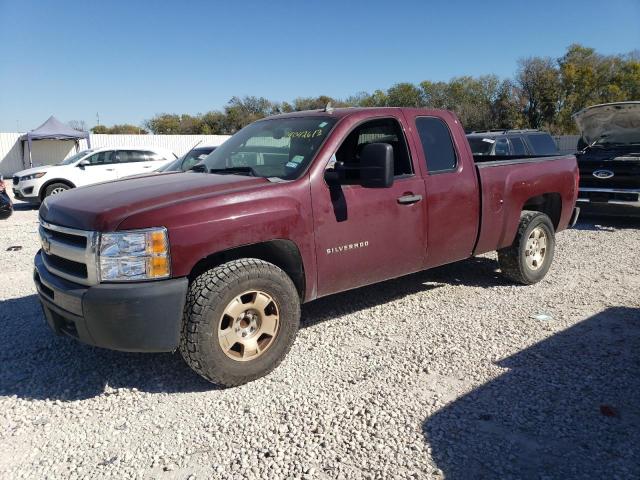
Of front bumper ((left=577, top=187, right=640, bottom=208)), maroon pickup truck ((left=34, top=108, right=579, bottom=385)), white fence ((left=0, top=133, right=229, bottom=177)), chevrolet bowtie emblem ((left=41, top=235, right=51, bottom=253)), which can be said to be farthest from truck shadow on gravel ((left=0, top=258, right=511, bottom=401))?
white fence ((left=0, top=133, right=229, bottom=177))

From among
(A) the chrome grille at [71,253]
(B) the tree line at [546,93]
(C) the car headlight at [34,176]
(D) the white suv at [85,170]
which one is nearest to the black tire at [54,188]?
(D) the white suv at [85,170]

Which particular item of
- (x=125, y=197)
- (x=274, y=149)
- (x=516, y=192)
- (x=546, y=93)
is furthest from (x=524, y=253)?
(x=546, y=93)

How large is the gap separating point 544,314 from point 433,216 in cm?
151

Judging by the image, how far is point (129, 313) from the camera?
3.14 meters

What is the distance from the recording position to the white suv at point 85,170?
544 inches

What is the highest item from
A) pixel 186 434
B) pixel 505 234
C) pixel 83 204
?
pixel 83 204

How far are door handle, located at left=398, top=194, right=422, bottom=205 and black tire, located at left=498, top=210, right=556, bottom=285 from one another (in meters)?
1.81

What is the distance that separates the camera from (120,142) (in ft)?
109

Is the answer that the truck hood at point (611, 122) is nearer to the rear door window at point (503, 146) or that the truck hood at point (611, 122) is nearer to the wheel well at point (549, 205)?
the rear door window at point (503, 146)

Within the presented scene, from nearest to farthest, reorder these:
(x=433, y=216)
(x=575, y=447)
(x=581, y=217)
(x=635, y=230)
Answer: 1. (x=575, y=447)
2. (x=433, y=216)
3. (x=635, y=230)
4. (x=581, y=217)

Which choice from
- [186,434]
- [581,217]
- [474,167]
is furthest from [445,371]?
[581,217]

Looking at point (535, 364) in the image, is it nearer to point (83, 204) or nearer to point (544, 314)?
point (544, 314)

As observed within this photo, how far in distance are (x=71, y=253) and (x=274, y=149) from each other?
5.80 feet

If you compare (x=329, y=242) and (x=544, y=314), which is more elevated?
(x=329, y=242)
